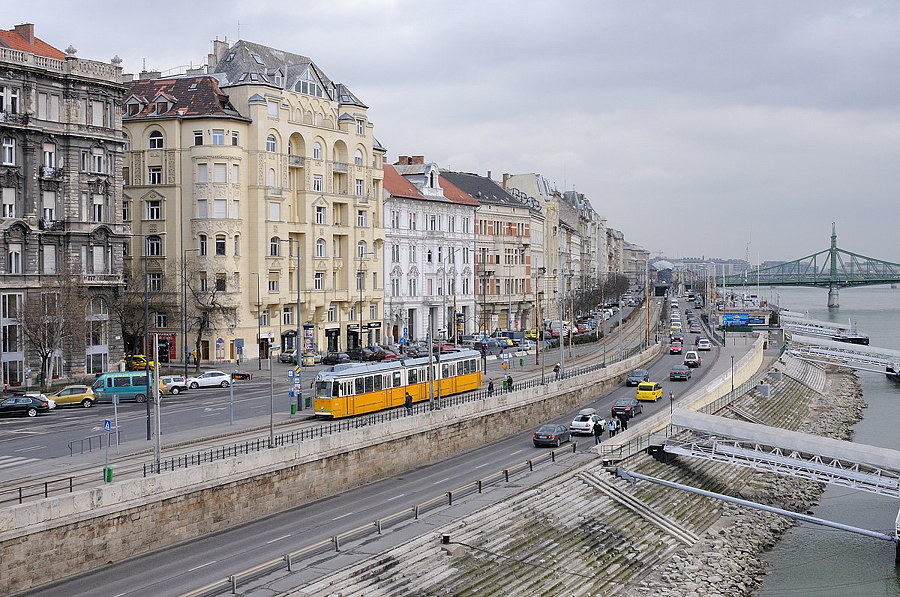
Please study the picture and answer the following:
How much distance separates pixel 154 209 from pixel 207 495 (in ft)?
164

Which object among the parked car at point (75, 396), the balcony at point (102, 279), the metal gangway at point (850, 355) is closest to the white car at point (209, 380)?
the parked car at point (75, 396)

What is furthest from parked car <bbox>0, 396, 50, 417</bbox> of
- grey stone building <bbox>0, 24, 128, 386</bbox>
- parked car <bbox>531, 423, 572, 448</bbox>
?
parked car <bbox>531, 423, 572, 448</bbox>

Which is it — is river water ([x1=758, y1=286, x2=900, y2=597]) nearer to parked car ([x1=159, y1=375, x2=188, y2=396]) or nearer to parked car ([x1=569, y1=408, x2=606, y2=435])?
parked car ([x1=569, y1=408, x2=606, y2=435])

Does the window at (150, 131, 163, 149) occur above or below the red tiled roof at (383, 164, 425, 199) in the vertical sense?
above

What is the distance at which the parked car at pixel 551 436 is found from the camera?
175 ft

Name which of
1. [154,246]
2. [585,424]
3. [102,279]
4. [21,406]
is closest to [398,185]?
[154,246]

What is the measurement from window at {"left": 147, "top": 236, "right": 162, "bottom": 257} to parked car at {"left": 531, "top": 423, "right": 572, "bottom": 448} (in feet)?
131

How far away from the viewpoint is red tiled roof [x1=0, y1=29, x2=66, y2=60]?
66438 millimetres

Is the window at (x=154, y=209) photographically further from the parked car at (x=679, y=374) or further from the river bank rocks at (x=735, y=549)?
the river bank rocks at (x=735, y=549)

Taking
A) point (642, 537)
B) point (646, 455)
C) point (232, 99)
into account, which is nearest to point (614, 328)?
point (232, 99)

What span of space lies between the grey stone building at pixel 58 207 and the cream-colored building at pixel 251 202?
711 centimetres

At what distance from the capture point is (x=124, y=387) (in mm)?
59094

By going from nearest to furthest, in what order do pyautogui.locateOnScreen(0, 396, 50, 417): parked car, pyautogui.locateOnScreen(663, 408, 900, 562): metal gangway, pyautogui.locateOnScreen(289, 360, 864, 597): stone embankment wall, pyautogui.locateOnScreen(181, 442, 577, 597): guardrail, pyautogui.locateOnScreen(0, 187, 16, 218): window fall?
pyautogui.locateOnScreen(181, 442, 577, 597): guardrail
pyautogui.locateOnScreen(289, 360, 864, 597): stone embankment wall
pyautogui.locateOnScreen(663, 408, 900, 562): metal gangway
pyautogui.locateOnScreen(0, 396, 50, 417): parked car
pyautogui.locateOnScreen(0, 187, 16, 218): window

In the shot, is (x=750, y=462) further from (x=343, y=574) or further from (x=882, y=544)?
(x=343, y=574)
